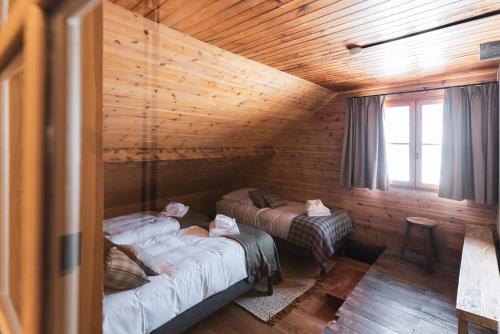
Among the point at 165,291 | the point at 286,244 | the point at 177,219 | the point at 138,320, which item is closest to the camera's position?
the point at 138,320

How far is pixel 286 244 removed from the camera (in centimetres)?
376

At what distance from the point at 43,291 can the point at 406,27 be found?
2.31 meters

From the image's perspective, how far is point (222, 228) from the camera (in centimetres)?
297

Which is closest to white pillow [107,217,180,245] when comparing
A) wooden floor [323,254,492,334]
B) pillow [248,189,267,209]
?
pillow [248,189,267,209]

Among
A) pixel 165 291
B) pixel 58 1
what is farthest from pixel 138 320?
pixel 58 1

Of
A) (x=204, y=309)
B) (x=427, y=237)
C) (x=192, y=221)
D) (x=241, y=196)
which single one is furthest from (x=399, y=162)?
(x=204, y=309)

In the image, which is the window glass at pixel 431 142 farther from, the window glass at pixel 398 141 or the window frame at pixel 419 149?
the window glass at pixel 398 141

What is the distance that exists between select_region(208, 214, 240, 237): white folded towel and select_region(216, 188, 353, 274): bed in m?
0.89

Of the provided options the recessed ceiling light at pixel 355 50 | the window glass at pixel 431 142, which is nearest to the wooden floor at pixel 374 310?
the window glass at pixel 431 142

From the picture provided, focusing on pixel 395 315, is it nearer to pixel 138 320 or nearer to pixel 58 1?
pixel 138 320

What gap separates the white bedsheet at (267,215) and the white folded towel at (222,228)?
0.89 m

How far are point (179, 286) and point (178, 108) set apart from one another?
1.67m

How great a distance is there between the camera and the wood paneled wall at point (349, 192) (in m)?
3.24

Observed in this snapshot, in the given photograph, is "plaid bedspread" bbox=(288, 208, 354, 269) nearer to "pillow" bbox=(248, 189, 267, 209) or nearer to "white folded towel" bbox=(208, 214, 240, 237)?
"pillow" bbox=(248, 189, 267, 209)
